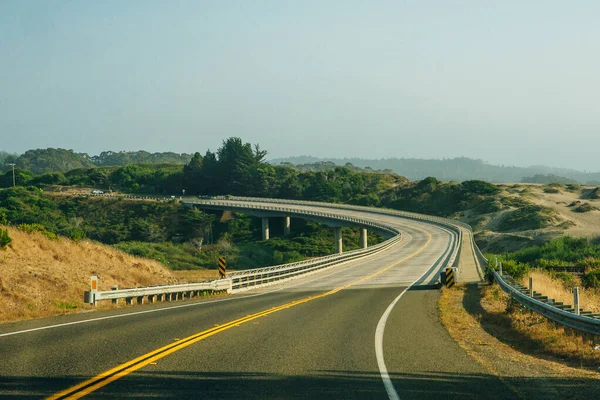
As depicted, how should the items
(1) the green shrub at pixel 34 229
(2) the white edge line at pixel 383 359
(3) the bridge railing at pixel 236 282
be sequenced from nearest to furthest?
(2) the white edge line at pixel 383 359, (3) the bridge railing at pixel 236 282, (1) the green shrub at pixel 34 229

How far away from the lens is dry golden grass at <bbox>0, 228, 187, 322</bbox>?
1756cm

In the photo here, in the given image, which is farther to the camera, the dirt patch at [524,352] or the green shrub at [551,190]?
the green shrub at [551,190]

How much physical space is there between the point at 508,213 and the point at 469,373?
10749 cm

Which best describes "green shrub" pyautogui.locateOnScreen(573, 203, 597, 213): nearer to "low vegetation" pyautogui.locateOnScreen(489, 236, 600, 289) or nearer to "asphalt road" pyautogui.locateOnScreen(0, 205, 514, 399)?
"low vegetation" pyautogui.locateOnScreen(489, 236, 600, 289)

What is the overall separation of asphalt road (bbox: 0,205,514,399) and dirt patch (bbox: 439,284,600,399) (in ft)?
1.36

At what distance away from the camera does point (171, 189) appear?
15800 centimetres

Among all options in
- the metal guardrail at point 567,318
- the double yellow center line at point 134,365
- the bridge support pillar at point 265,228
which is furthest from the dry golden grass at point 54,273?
the bridge support pillar at point 265,228

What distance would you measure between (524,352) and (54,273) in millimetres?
15443

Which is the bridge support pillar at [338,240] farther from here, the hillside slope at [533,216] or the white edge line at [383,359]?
the white edge line at [383,359]

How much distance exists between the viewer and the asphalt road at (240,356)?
27.1 ft

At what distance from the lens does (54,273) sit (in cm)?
2161

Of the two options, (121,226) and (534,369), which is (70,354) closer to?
(534,369)

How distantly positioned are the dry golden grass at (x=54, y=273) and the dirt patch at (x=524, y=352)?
10.7m

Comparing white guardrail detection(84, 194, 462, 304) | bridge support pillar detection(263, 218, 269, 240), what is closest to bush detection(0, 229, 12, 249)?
white guardrail detection(84, 194, 462, 304)
